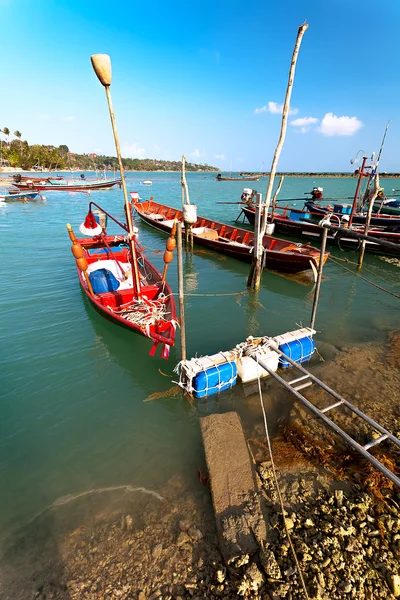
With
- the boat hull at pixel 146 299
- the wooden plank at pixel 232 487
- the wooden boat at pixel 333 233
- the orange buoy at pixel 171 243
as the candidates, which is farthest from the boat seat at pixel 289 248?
the wooden plank at pixel 232 487

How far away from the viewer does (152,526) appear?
4680 mm

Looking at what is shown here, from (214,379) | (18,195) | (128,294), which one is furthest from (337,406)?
(18,195)

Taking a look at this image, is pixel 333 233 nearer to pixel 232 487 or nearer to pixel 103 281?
pixel 103 281

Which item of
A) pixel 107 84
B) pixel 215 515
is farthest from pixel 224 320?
pixel 107 84

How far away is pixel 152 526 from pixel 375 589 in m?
3.18

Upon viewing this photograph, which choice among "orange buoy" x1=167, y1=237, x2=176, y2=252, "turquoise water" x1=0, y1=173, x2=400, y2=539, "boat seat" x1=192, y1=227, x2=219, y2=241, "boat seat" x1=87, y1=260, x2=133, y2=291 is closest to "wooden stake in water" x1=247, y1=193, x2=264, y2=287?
"turquoise water" x1=0, y1=173, x2=400, y2=539

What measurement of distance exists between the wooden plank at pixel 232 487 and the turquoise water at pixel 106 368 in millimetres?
651

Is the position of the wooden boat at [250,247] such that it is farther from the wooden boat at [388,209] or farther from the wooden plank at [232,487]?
the wooden boat at [388,209]

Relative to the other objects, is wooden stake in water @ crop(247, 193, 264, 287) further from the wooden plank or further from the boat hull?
the wooden plank

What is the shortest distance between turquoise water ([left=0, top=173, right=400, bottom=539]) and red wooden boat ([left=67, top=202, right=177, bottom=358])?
1.12m

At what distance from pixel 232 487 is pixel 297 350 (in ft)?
14.5

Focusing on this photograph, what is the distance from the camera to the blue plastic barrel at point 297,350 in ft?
26.4

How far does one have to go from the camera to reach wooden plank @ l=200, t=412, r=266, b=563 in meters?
4.13

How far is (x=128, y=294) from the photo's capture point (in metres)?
10.5
